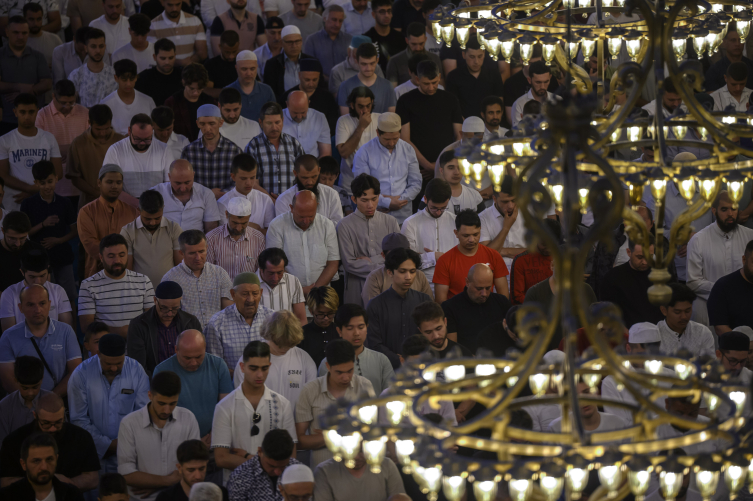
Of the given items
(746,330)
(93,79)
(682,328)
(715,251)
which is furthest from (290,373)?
(93,79)

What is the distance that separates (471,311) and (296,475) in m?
2.50

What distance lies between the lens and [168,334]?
310 inches

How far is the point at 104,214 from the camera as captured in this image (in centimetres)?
899

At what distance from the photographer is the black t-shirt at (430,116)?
1070 cm

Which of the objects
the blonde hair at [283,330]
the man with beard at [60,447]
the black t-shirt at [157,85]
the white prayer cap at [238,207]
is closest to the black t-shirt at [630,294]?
the blonde hair at [283,330]

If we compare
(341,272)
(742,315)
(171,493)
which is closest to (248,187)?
(341,272)

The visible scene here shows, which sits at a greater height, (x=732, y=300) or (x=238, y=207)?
(x=238, y=207)

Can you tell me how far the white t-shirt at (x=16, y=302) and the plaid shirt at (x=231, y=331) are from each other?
1.27m

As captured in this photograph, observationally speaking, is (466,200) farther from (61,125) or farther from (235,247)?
(61,125)

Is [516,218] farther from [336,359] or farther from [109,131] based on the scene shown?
[109,131]

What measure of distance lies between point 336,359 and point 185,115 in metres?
4.30

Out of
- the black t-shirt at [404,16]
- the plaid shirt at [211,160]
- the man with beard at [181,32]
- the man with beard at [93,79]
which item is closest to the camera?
the plaid shirt at [211,160]

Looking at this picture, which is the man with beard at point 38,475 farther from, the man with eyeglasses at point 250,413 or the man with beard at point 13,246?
the man with beard at point 13,246

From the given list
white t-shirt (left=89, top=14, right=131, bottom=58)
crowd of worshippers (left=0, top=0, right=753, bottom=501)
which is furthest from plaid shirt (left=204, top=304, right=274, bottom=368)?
white t-shirt (left=89, top=14, right=131, bottom=58)
